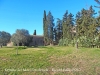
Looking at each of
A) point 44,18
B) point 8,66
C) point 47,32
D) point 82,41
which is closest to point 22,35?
point 47,32

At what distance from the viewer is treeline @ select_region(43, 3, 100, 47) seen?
25.7m

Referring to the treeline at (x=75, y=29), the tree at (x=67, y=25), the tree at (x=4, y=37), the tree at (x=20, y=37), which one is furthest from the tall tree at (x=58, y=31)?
the tree at (x=4, y=37)

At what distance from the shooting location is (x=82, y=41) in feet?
92.2

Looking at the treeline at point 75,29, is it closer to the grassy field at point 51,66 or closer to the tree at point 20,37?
the tree at point 20,37

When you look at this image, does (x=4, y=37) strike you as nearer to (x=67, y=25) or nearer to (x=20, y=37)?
Result: (x=20, y=37)

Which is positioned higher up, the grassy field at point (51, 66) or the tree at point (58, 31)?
the tree at point (58, 31)

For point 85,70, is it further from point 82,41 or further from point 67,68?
point 82,41

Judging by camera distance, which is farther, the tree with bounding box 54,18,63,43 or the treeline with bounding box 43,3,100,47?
the tree with bounding box 54,18,63,43

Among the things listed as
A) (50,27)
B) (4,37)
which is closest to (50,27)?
(50,27)

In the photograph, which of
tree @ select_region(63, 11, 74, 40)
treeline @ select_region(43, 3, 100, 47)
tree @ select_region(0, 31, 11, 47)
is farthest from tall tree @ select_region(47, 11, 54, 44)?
tree @ select_region(0, 31, 11, 47)

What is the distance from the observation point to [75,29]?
33.7 m

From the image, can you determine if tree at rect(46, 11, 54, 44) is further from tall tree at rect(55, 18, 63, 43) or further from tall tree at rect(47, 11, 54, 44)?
tall tree at rect(55, 18, 63, 43)

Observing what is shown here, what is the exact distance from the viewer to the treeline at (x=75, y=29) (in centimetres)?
2574

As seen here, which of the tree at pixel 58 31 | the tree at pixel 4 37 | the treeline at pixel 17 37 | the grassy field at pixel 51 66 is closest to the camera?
the grassy field at pixel 51 66
